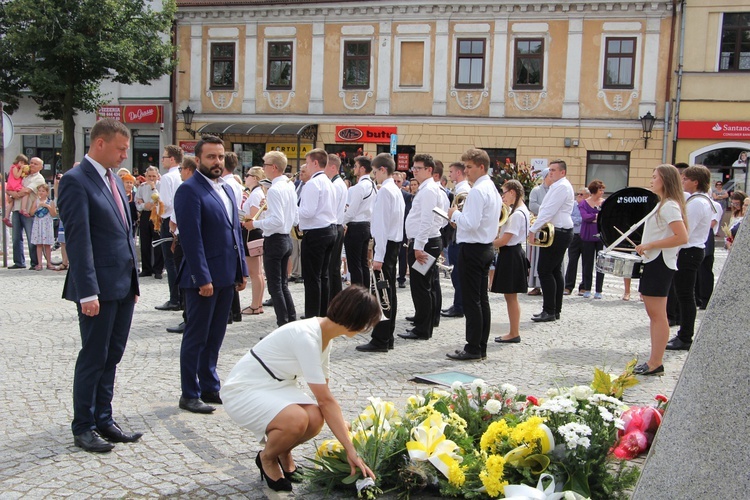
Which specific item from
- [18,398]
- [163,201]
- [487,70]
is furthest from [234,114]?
[18,398]

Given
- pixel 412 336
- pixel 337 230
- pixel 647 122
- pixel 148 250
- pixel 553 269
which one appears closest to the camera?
pixel 412 336

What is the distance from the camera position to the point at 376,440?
13.8 ft

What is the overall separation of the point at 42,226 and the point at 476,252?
32.2 ft

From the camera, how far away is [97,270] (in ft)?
15.6

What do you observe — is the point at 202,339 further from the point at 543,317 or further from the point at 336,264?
the point at 543,317

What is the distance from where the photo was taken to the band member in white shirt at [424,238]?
→ 26.8 ft

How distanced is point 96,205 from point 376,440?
7.40ft

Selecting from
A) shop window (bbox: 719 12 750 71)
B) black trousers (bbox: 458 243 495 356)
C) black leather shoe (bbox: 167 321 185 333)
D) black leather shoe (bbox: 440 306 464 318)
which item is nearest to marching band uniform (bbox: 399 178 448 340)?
black trousers (bbox: 458 243 495 356)

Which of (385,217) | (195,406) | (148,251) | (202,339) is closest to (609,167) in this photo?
(148,251)

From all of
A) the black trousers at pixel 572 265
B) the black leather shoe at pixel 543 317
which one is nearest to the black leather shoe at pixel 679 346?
the black leather shoe at pixel 543 317

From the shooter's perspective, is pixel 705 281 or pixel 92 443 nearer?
pixel 92 443

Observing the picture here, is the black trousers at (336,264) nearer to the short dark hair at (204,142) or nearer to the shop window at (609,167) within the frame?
the short dark hair at (204,142)

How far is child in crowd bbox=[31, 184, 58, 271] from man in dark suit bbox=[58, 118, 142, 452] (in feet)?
33.6

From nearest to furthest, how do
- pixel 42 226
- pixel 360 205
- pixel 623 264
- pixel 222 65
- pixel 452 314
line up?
1. pixel 623 264
2. pixel 360 205
3. pixel 452 314
4. pixel 42 226
5. pixel 222 65
